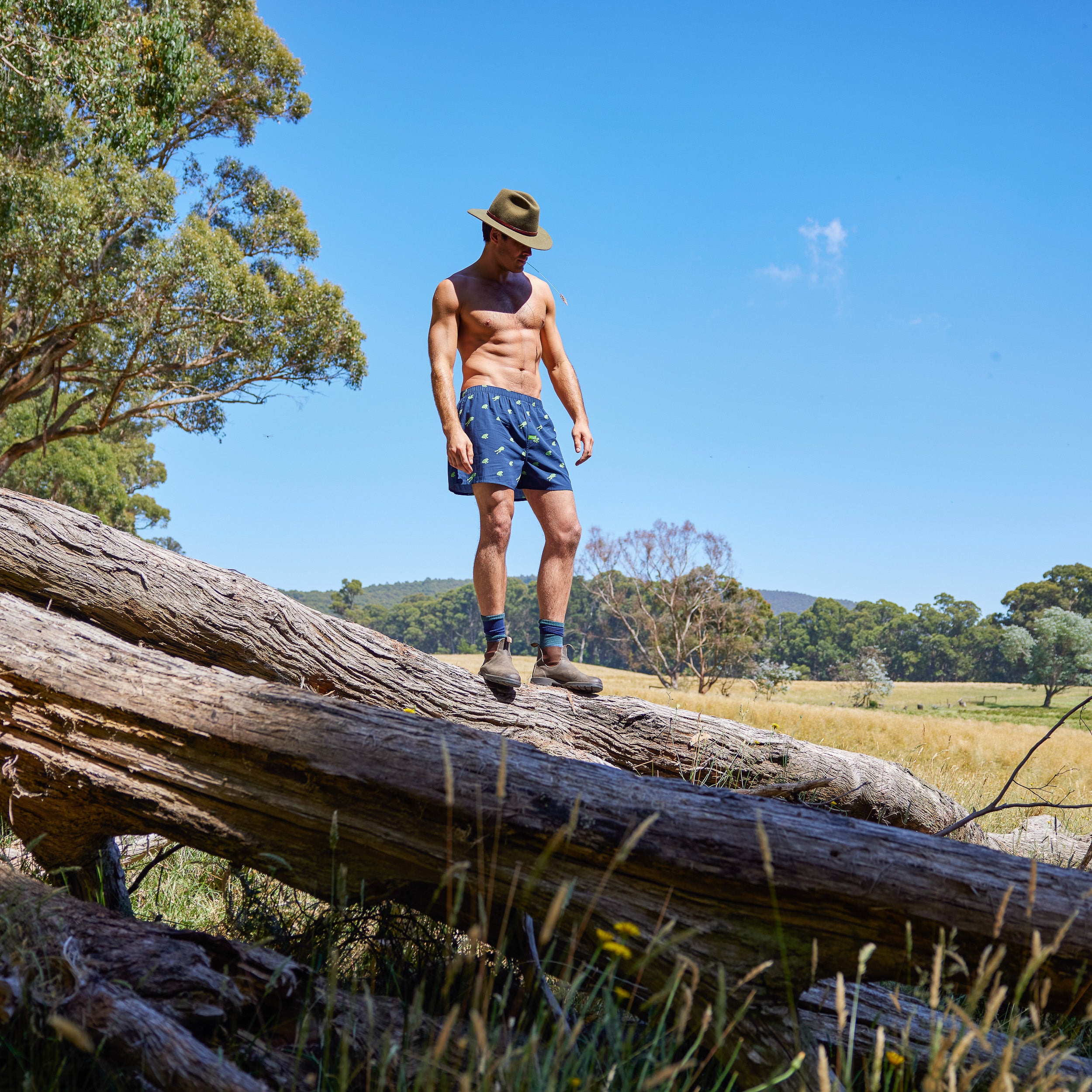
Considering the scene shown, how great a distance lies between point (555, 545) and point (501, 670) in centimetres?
78

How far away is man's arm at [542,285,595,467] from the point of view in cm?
483

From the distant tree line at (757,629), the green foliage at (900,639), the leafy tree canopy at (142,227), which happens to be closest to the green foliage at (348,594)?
the distant tree line at (757,629)

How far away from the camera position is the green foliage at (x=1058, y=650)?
166 ft

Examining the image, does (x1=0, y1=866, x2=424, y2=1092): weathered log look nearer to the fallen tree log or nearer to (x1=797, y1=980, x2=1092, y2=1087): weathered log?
the fallen tree log

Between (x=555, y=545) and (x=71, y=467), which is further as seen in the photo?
(x=71, y=467)

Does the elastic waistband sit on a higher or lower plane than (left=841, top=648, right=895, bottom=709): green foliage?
higher

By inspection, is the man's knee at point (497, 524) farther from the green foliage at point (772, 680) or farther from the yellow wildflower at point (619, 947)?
the green foliage at point (772, 680)

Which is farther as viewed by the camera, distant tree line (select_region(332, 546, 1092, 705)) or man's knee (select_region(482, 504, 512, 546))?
distant tree line (select_region(332, 546, 1092, 705))

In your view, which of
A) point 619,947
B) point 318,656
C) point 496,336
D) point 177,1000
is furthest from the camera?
point 496,336

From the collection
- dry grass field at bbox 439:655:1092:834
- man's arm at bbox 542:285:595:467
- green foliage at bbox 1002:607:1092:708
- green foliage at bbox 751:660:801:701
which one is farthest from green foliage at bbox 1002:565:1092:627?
man's arm at bbox 542:285:595:467

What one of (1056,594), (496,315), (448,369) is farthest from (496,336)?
(1056,594)

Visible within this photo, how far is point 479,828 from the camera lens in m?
2.06

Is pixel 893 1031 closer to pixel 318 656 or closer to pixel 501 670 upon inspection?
pixel 501 670

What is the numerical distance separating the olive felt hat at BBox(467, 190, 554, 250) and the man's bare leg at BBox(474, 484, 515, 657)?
1.38m
